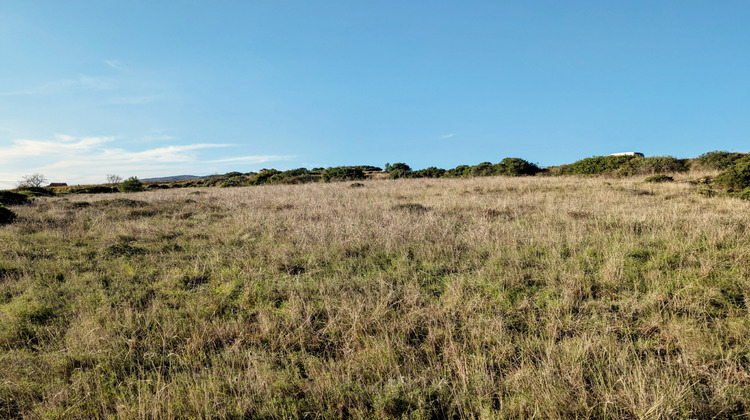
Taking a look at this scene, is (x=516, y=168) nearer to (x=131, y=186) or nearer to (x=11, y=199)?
(x=11, y=199)

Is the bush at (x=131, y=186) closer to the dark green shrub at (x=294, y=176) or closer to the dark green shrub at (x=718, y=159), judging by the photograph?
the dark green shrub at (x=294, y=176)

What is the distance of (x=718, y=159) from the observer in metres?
22.2

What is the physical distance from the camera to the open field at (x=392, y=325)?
8.93 ft

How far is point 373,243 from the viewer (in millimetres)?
7215

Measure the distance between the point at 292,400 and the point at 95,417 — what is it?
1614 mm

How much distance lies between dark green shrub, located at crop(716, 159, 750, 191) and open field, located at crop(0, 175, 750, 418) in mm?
7915

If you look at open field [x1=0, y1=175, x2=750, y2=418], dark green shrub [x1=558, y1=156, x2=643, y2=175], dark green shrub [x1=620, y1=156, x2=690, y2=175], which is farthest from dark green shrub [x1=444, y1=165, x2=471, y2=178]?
open field [x1=0, y1=175, x2=750, y2=418]

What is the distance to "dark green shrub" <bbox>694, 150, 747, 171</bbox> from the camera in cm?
2155

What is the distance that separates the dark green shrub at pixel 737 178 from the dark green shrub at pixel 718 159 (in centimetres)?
1021

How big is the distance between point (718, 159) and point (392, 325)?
29.5 meters

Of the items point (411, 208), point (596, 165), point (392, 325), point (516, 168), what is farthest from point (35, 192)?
point (596, 165)

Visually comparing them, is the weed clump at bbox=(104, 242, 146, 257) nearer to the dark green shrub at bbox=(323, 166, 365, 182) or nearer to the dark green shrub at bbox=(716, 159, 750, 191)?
the dark green shrub at bbox=(716, 159, 750, 191)


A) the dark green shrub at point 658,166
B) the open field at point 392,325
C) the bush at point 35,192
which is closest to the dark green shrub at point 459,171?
the dark green shrub at point 658,166

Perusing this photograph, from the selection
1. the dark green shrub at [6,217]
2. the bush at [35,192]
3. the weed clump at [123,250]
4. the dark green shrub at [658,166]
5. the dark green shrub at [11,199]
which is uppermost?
the dark green shrub at [658,166]
